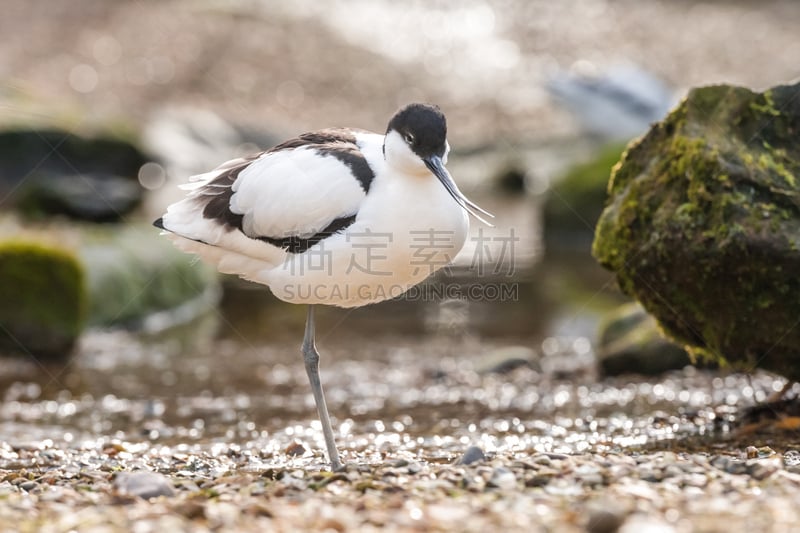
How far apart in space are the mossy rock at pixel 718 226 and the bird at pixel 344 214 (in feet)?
4.83

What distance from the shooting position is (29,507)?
4812 millimetres

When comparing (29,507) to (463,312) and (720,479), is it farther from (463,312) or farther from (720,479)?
(463,312)

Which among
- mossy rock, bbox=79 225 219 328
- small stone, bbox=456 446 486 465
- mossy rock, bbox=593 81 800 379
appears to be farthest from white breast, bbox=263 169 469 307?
mossy rock, bbox=79 225 219 328

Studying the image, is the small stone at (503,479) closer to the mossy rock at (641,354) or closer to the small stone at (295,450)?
the small stone at (295,450)

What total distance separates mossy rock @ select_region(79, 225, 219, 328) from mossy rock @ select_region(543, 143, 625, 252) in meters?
6.27

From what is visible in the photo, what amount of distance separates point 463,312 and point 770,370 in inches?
229

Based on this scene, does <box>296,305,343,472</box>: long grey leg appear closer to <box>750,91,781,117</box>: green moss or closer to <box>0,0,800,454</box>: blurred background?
<box>0,0,800,454</box>: blurred background

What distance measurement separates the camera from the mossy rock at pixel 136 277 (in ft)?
→ 39.0

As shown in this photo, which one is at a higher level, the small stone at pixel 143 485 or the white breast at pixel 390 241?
the white breast at pixel 390 241

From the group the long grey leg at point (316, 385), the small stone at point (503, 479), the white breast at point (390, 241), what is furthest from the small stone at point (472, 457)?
the white breast at point (390, 241)

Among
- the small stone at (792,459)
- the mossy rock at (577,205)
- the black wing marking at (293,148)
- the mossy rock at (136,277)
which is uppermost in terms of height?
the mossy rock at (577,205)

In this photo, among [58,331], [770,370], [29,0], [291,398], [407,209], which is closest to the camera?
[407,209]

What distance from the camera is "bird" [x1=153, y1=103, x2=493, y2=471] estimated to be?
19.5 ft

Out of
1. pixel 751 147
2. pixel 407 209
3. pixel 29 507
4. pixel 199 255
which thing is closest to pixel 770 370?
pixel 751 147
